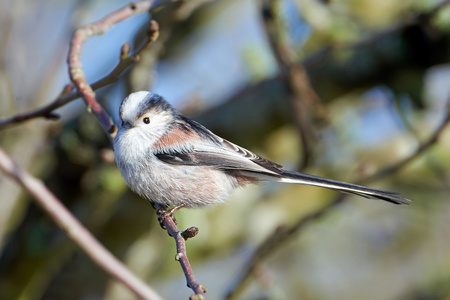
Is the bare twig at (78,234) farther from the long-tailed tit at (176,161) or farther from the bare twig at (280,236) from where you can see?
the bare twig at (280,236)

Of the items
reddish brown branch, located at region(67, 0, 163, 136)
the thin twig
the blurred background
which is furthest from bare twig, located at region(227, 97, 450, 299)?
reddish brown branch, located at region(67, 0, 163, 136)

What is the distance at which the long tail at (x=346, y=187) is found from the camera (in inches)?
75.1

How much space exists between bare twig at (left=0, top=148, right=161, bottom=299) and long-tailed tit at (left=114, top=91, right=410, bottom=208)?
1.01 feet

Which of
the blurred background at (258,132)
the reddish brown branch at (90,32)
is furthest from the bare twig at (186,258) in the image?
the blurred background at (258,132)

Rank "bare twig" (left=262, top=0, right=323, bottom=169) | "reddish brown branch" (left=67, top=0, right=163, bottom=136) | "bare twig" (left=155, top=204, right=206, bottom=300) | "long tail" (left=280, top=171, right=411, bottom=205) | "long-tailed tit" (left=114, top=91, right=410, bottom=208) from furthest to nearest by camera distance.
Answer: "bare twig" (left=262, top=0, right=323, bottom=169), "long-tailed tit" (left=114, top=91, right=410, bottom=208), "reddish brown branch" (left=67, top=0, right=163, bottom=136), "long tail" (left=280, top=171, right=411, bottom=205), "bare twig" (left=155, top=204, right=206, bottom=300)

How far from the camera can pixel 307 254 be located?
221 inches

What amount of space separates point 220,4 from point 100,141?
1.80 meters

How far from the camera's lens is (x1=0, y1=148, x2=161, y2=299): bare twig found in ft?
6.30

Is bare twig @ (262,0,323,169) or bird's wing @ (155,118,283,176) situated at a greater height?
bare twig @ (262,0,323,169)

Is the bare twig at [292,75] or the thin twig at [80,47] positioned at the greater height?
the bare twig at [292,75]

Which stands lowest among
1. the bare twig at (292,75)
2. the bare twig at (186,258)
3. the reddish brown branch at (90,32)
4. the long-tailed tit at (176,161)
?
the bare twig at (186,258)

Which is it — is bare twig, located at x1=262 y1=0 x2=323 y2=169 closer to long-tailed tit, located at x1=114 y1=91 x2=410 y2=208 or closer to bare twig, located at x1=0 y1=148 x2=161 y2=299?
long-tailed tit, located at x1=114 y1=91 x2=410 y2=208

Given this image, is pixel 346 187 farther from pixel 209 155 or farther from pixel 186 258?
pixel 186 258

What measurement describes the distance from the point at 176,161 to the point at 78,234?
541 millimetres
